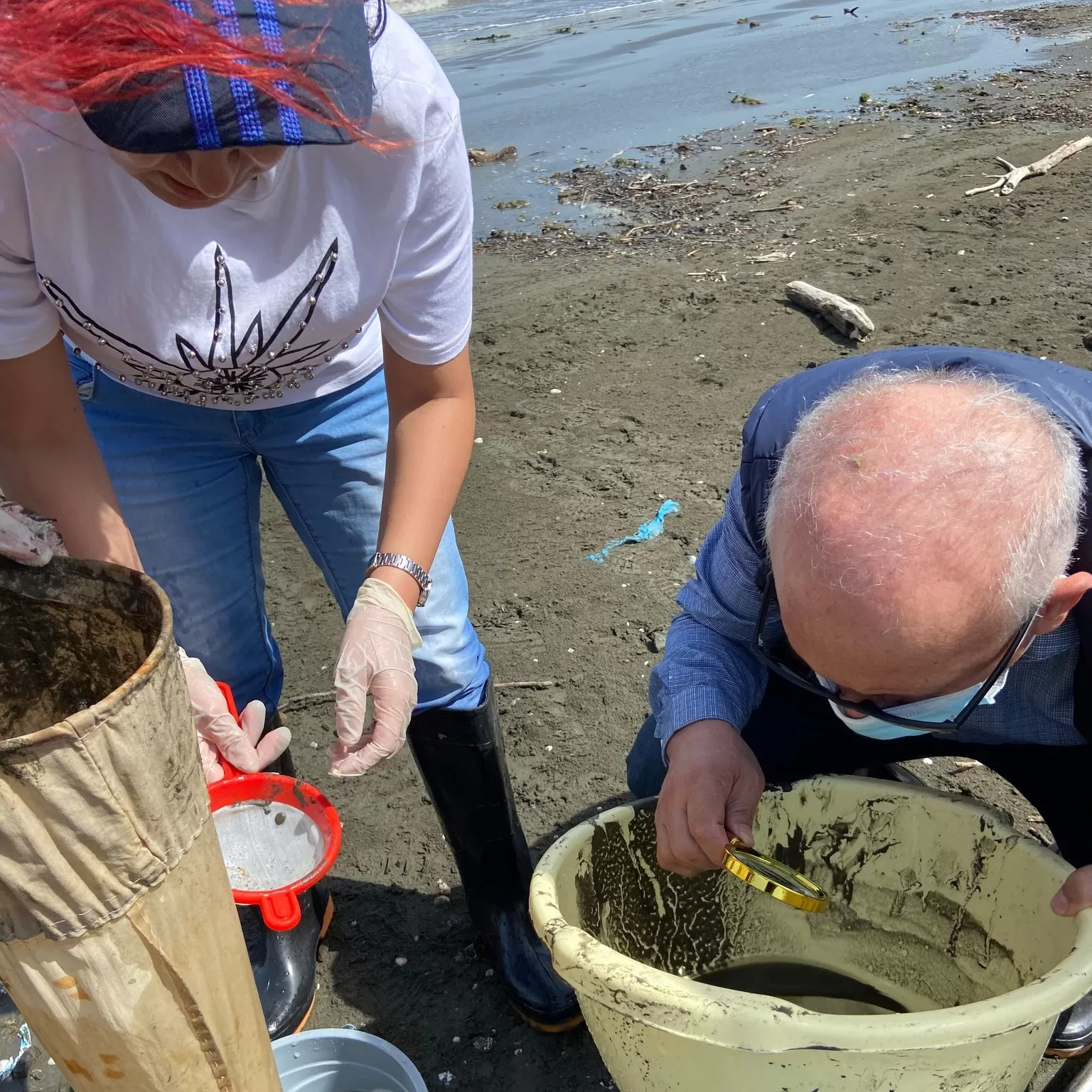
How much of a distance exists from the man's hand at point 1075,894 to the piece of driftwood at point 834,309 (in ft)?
10.4

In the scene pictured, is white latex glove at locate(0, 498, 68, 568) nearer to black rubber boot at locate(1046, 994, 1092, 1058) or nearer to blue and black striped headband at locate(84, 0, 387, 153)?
blue and black striped headband at locate(84, 0, 387, 153)

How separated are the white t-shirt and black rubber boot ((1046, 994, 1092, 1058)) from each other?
1.56m

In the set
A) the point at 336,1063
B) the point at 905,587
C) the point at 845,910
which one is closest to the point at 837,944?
the point at 845,910

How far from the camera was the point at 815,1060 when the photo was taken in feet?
3.51

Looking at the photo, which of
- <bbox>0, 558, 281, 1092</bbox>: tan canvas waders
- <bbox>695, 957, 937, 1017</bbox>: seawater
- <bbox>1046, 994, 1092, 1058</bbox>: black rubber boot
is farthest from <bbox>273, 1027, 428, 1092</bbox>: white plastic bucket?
<bbox>1046, 994, 1092, 1058</bbox>: black rubber boot

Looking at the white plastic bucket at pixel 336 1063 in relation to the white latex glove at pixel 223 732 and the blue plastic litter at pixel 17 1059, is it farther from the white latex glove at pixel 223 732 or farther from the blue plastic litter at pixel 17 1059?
the blue plastic litter at pixel 17 1059

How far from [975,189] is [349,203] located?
5.15m

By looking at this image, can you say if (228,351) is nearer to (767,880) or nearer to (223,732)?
(223,732)

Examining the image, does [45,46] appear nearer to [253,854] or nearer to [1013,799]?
[253,854]

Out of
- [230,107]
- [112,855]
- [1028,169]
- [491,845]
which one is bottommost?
[491,845]

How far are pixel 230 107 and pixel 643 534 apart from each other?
2.35 meters

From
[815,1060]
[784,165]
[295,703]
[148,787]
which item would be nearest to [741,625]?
[815,1060]

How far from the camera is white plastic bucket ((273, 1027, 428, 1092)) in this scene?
5.22 feet

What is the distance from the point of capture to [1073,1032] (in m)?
1.73
